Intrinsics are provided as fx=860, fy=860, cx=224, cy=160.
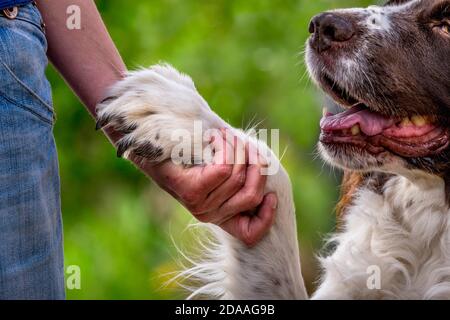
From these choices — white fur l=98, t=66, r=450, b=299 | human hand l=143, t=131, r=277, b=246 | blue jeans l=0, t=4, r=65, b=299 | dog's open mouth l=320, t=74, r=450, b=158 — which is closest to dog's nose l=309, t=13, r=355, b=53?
dog's open mouth l=320, t=74, r=450, b=158

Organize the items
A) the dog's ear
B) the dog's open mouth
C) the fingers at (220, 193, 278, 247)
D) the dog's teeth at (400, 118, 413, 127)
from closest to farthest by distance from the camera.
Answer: the fingers at (220, 193, 278, 247) → the dog's open mouth → the dog's teeth at (400, 118, 413, 127) → the dog's ear

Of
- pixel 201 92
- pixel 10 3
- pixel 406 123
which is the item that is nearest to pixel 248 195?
pixel 406 123

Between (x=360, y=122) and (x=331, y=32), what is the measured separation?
351mm

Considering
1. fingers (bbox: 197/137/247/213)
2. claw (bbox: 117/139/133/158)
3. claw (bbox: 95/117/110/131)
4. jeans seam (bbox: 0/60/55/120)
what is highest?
jeans seam (bbox: 0/60/55/120)

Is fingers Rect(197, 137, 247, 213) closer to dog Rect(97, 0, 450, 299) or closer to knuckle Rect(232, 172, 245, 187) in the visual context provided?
knuckle Rect(232, 172, 245, 187)

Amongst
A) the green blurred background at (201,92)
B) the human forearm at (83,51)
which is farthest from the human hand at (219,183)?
the green blurred background at (201,92)

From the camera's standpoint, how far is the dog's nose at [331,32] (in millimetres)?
3094

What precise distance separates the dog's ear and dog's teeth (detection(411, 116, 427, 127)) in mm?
315

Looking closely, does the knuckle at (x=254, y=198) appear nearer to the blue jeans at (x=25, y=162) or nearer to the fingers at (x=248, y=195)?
the fingers at (x=248, y=195)

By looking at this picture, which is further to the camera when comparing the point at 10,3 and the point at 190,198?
the point at 190,198

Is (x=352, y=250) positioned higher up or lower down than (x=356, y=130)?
lower down

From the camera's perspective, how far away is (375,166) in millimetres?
2971

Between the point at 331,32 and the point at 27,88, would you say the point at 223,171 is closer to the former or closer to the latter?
the point at 27,88

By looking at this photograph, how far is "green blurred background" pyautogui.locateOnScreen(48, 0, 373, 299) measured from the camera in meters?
4.46
